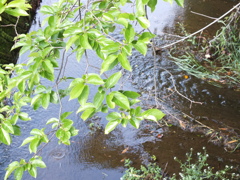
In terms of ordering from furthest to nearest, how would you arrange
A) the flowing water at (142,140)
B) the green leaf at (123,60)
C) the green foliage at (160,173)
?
the flowing water at (142,140) < the green foliage at (160,173) < the green leaf at (123,60)

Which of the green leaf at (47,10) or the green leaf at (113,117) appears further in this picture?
the green leaf at (47,10)

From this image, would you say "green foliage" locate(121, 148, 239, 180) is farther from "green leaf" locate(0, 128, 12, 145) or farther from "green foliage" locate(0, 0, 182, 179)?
"green leaf" locate(0, 128, 12, 145)

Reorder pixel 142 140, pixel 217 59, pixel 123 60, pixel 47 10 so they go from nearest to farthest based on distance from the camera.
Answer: pixel 123 60 < pixel 47 10 < pixel 142 140 < pixel 217 59

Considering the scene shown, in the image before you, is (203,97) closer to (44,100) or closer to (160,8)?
(44,100)

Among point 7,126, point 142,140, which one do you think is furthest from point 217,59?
point 7,126

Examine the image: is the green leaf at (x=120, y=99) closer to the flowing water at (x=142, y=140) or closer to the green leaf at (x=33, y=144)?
the green leaf at (x=33, y=144)

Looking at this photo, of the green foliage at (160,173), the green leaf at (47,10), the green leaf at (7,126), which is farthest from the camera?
the green foliage at (160,173)

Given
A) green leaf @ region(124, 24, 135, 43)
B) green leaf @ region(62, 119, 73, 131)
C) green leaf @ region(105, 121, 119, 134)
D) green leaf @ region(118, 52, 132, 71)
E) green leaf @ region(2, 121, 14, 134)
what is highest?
green leaf @ region(124, 24, 135, 43)

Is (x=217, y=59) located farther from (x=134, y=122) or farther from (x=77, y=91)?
(x=77, y=91)

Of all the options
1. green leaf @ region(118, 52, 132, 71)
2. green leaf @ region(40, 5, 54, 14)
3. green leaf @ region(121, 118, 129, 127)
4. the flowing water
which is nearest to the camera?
green leaf @ region(118, 52, 132, 71)

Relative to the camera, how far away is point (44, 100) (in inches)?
55.6

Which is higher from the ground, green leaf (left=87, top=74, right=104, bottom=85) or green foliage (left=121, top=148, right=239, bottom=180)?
green leaf (left=87, top=74, right=104, bottom=85)

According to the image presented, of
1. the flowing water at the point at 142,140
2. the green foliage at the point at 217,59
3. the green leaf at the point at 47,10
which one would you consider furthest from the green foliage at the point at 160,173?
the green leaf at the point at 47,10

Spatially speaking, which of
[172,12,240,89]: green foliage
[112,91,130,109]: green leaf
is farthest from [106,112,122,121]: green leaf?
[172,12,240,89]: green foliage
